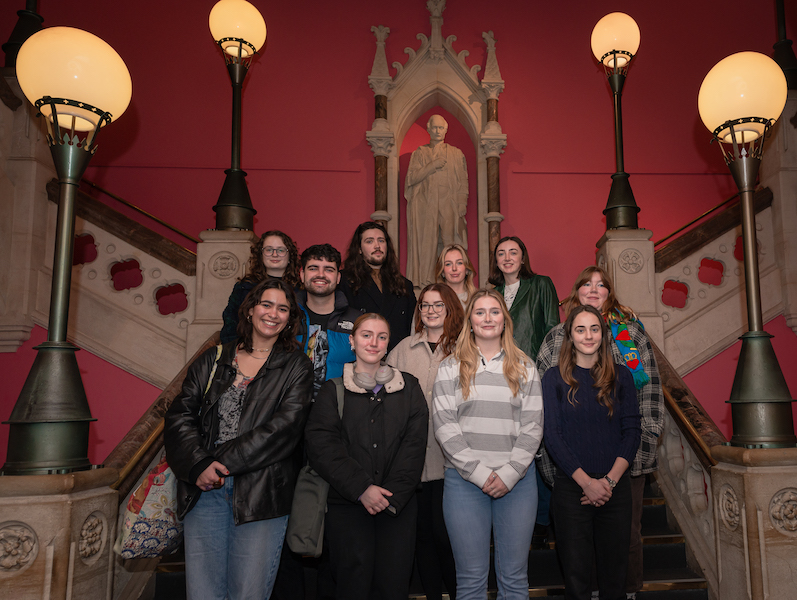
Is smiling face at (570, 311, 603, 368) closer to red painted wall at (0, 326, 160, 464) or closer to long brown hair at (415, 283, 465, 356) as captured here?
long brown hair at (415, 283, 465, 356)

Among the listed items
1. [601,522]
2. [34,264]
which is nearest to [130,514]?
[601,522]

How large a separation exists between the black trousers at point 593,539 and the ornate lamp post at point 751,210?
73 centimetres

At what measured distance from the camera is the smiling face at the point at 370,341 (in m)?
2.59

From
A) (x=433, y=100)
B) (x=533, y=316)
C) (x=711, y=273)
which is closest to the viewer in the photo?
(x=533, y=316)

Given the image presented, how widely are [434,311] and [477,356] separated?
424 mm

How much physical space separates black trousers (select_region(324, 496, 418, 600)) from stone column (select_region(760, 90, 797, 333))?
4.16m

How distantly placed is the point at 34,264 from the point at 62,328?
8.41ft

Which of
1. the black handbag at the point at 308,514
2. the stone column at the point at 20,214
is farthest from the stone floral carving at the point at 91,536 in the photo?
the stone column at the point at 20,214

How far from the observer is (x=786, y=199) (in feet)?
16.2

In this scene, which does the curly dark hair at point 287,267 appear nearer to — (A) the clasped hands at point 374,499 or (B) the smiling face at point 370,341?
(B) the smiling face at point 370,341

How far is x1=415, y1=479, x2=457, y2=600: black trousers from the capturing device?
2738mm

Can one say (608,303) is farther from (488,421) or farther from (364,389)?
(364,389)

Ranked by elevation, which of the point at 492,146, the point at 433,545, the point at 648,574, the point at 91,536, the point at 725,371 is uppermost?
the point at 492,146

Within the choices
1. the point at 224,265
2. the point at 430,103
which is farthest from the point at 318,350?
the point at 430,103
